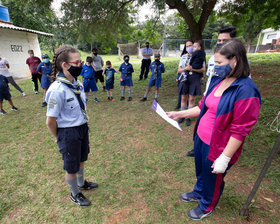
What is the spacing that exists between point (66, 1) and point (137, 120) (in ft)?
A: 14.9

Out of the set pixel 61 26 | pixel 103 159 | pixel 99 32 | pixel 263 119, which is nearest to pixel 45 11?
pixel 61 26

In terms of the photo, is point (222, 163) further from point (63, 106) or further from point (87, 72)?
point (87, 72)

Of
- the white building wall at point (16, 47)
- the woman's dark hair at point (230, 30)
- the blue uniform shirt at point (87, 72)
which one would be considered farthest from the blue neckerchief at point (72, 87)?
the white building wall at point (16, 47)

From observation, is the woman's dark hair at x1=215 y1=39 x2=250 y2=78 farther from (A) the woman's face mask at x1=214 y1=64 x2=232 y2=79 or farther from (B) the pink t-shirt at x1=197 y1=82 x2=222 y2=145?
(B) the pink t-shirt at x1=197 y1=82 x2=222 y2=145

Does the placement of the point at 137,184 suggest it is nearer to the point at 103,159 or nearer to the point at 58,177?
the point at 103,159

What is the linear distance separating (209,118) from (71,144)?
5.12ft

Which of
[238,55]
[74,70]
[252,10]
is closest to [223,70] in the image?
[238,55]

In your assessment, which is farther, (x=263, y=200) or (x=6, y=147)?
(x=6, y=147)

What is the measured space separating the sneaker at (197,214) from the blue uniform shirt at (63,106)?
1800 mm

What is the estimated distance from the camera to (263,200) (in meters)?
2.41

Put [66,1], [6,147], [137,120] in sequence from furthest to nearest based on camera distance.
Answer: [66,1]
[137,120]
[6,147]

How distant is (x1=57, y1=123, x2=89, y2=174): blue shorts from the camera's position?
1957 mm

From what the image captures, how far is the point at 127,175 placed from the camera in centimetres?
298

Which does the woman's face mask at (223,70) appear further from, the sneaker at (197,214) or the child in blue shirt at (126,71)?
the child in blue shirt at (126,71)
